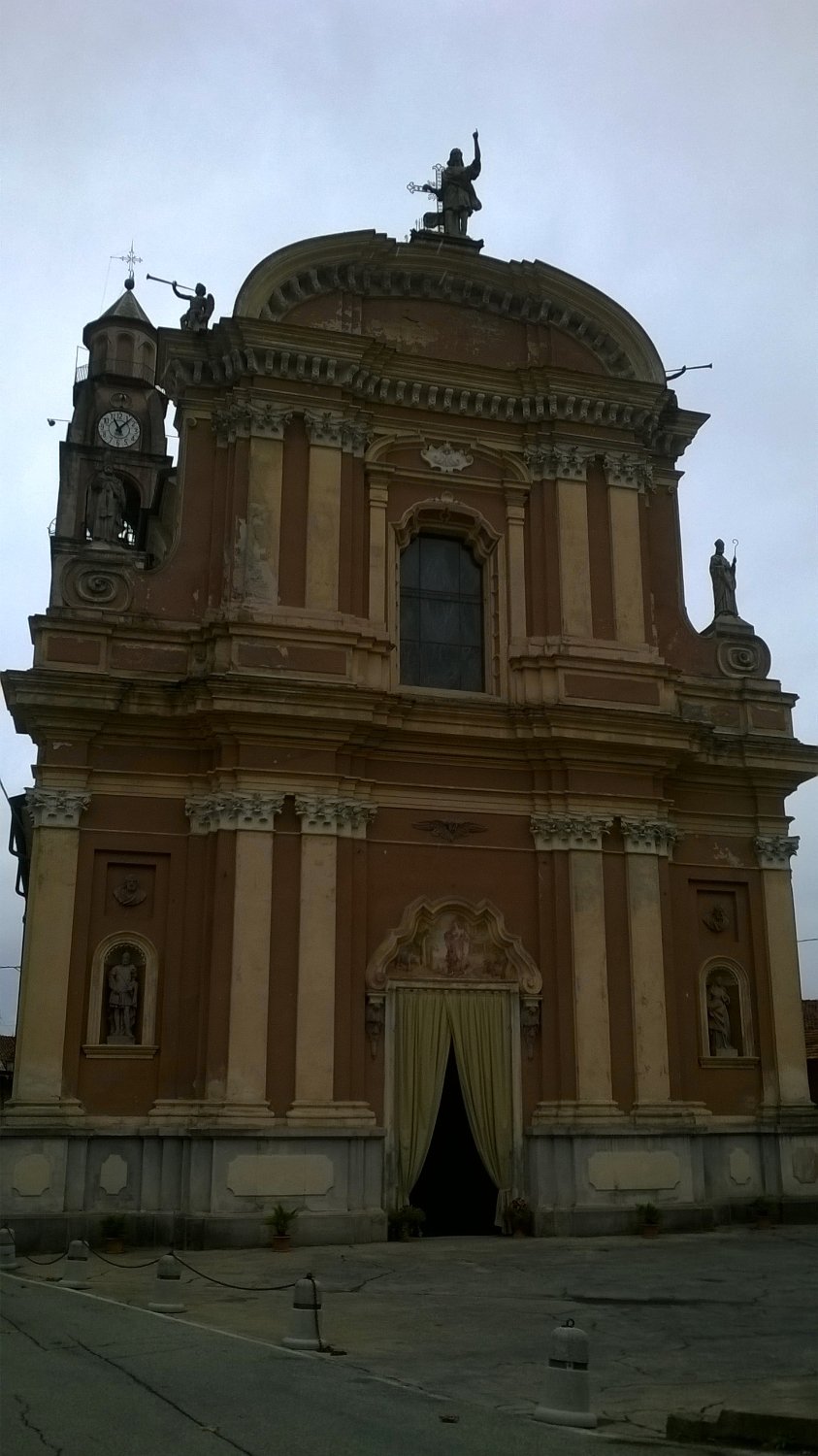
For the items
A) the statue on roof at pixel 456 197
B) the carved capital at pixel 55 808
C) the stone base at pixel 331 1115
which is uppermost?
the statue on roof at pixel 456 197

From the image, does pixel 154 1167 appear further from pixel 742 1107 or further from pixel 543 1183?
pixel 742 1107

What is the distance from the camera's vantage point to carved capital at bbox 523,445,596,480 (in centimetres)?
A: 2200

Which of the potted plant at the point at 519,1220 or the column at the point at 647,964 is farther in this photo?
the column at the point at 647,964

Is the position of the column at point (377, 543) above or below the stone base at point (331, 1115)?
above

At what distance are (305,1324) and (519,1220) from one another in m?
9.56

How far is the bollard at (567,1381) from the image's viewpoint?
283 inches

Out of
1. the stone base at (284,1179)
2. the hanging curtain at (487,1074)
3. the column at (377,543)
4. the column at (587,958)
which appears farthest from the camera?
the column at (377,543)

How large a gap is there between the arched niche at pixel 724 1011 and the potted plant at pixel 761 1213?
2.06 m

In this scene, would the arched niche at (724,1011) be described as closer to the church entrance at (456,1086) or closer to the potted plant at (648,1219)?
the potted plant at (648,1219)

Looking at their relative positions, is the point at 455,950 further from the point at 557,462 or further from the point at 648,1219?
the point at 557,462

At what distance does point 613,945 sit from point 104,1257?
837cm

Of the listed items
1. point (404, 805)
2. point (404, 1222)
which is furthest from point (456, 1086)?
point (404, 805)

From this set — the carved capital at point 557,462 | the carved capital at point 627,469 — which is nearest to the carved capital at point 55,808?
the carved capital at point 557,462

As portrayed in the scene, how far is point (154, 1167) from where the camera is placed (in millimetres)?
17469
